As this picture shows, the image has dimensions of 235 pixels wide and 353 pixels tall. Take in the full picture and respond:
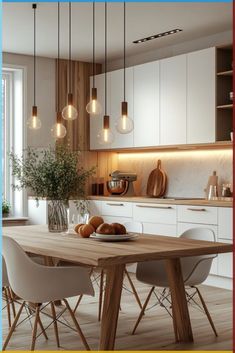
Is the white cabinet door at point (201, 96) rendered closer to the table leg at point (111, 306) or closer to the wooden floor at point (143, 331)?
the wooden floor at point (143, 331)

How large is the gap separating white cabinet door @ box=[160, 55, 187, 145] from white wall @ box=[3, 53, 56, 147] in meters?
1.61

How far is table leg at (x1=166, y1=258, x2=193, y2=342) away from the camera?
13.3ft

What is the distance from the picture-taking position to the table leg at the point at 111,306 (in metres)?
3.58

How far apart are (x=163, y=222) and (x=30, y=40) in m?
2.49

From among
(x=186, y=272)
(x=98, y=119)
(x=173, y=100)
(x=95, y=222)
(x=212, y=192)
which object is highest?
(x=173, y=100)

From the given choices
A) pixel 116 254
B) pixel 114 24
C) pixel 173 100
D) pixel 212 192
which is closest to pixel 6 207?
pixel 173 100

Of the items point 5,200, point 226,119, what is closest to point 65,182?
point 226,119

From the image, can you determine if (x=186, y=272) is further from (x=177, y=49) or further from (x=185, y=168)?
(x=177, y=49)

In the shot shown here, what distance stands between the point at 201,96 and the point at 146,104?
0.92 metres

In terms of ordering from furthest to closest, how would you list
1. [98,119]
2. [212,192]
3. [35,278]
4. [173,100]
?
[98,119] → [173,100] → [212,192] → [35,278]

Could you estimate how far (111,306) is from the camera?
357cm

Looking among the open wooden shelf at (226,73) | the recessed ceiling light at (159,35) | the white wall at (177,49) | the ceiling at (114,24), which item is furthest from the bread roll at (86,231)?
the white wall at (177,49)

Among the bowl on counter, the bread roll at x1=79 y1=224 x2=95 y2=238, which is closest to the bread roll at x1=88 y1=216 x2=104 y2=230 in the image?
the bread roll at x1=79 y1=224 x2=95 y2=238

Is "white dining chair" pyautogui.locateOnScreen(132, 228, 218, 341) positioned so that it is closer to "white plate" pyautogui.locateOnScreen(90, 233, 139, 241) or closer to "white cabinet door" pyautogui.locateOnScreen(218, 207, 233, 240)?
"white plate" pyautogui.locateOnScreen(90, 233, 139, 241)
